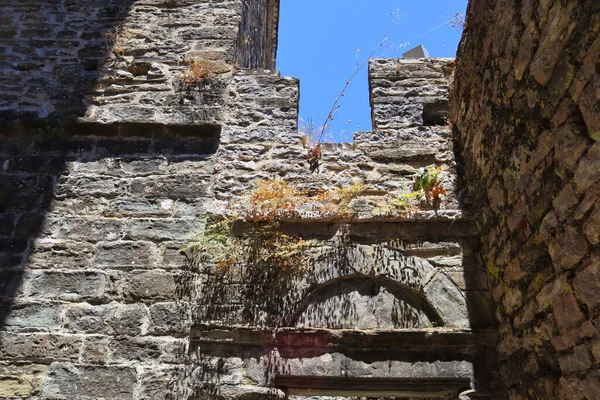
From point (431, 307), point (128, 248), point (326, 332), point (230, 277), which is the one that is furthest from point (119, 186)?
point (431, 307)

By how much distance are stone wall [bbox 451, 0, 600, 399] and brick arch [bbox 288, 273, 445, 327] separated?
45cm

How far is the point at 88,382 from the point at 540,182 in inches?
109

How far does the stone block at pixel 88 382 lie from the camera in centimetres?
308

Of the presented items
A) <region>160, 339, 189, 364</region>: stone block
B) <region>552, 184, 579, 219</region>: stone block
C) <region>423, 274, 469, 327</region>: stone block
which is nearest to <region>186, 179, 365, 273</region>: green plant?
<region>160, 339, 189, 364</region>: stone block

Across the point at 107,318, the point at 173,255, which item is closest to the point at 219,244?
the point at 173,255

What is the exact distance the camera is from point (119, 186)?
150 inches

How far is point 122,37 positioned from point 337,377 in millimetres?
3395

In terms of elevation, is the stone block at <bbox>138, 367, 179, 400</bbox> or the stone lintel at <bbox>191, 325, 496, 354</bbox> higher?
the stone lintel at <bbox>191, 325, 496, 354</bbox>

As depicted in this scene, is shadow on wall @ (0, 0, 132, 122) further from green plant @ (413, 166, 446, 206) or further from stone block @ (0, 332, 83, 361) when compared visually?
green plant @ (413, 166, 446, 206)

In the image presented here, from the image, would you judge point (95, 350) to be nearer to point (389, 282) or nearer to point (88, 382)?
point (88, 382)

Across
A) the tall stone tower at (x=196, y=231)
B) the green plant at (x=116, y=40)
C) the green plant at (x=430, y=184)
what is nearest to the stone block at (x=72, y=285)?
the tall stone tower at (x=196, y=231)

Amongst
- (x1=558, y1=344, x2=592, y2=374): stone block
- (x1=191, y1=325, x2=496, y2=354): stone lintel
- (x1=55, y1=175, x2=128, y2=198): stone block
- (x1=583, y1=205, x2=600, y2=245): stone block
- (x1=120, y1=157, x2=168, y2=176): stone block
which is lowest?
(x1=558, y1=344, x2=592, y2=374): stone block

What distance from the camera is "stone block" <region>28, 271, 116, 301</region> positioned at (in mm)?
3383

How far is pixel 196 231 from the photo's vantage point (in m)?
3.59
